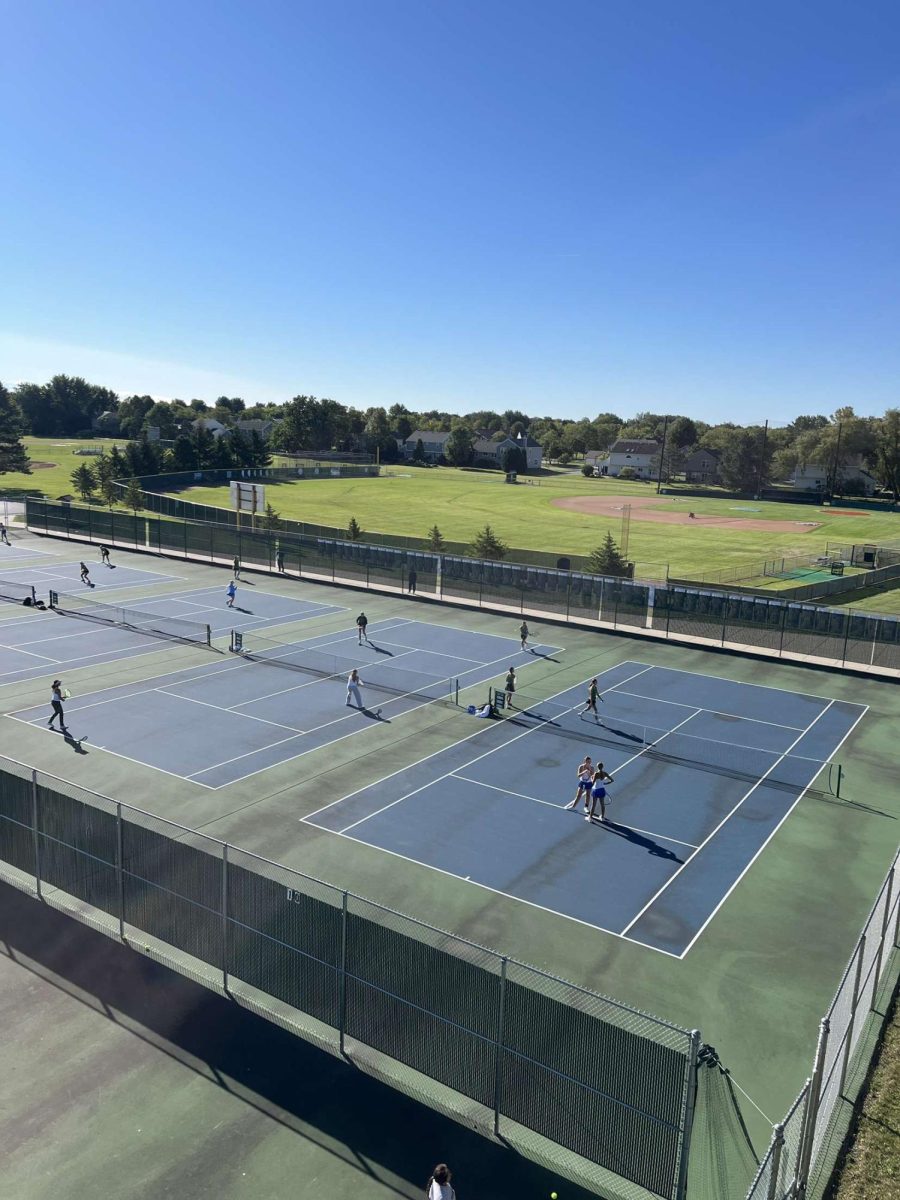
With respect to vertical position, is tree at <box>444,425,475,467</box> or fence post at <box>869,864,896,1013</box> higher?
tree at <box>444,425,475,467</box>

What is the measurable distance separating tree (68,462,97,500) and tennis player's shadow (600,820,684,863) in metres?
93.6

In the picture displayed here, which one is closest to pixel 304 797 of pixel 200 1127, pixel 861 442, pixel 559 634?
pixel 200 1127

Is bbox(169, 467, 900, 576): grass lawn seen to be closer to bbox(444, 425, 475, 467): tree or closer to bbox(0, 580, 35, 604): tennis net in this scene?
bbox(444, 425, 475, 467): tree

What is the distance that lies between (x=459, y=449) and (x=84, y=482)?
296 ft

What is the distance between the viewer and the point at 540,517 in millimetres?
103250

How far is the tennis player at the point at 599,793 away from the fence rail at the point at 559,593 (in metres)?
20.5

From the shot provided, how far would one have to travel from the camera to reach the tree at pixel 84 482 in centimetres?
10300

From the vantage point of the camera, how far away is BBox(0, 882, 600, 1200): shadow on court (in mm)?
10781

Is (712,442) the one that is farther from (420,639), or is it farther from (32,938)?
(32,938)

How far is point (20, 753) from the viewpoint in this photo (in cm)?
2500

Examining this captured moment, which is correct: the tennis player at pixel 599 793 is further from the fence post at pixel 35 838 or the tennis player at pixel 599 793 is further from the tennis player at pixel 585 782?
the fence post at pixel 35 838

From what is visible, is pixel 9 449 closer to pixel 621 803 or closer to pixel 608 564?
pixel 608 564

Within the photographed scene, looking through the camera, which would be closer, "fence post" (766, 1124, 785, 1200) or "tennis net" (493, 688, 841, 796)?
"fence post" (766, 1124, 785, 1200)

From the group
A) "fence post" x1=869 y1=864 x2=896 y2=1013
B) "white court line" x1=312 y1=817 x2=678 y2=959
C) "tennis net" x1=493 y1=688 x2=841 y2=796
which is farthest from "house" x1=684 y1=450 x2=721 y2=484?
"fence post" x1=869 y1=864 x2=896 y2=1013
